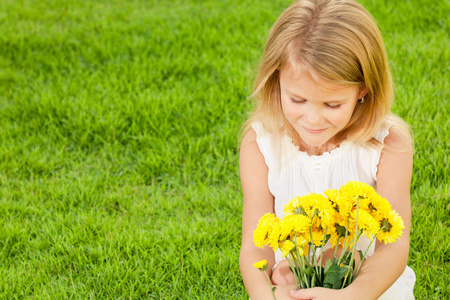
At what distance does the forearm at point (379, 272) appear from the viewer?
1.75 m

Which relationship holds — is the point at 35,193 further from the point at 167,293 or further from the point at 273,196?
the point at 273,196

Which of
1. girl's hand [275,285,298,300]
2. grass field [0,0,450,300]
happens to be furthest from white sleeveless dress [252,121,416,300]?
grass field [0,0,450,300]

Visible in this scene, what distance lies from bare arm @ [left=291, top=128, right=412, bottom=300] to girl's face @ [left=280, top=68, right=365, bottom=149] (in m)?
0.24

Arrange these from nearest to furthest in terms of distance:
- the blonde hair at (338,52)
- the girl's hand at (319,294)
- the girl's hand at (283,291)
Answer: the girl's hand at (319,294) → the girl's hand at (283,291) → the blonde hair at (338,52)

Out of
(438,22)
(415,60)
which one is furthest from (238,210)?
(438,22)

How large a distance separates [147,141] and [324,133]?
1.79 m

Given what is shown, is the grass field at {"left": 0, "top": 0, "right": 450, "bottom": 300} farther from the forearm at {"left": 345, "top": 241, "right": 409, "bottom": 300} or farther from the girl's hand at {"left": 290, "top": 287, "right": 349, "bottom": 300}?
the girl's hand at {"left": 290, "top": 287, "right": 349, "bottom": 300}

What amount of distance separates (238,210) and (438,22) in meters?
2.48

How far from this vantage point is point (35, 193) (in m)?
3.24

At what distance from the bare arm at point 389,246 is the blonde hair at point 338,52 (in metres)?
0.10

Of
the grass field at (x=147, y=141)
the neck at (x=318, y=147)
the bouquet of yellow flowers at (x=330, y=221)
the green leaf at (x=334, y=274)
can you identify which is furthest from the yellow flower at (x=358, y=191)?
the grass field at (x=147, y=141)

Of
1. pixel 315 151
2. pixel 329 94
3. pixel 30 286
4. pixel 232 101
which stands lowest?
pixel 30 286

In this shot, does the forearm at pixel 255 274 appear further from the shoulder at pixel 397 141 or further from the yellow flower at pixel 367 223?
the shoulder at pixel 397 141

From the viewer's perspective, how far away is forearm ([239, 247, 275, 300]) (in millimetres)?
1901
